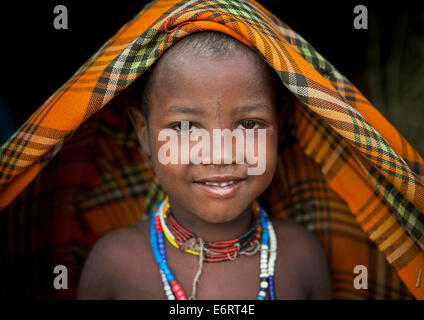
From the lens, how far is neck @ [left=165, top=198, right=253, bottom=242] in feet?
4.75

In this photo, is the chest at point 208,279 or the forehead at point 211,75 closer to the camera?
the forehead at point 211,75

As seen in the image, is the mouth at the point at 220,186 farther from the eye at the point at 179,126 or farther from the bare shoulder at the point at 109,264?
the bare shoulder at the point at 109,264

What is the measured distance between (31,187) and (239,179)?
82 cm

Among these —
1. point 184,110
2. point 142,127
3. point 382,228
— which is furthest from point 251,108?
point 382,228

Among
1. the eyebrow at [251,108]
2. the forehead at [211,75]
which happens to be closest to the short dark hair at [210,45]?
the forehead at [211,75]

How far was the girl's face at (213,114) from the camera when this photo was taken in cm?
118

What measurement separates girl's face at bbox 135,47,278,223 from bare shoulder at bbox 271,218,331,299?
1.08 ft

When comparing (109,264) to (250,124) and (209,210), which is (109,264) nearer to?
(209,210)

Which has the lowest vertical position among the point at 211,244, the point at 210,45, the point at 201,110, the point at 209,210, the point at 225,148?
the point at 211,244

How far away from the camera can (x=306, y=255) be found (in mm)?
1550

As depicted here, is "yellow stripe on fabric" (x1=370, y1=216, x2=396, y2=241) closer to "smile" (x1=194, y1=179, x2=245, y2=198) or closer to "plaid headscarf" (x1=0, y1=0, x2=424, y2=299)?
"plaid headscarf" (x1=0, y1=0, x2=424, y2=299)

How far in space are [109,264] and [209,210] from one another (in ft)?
1.47

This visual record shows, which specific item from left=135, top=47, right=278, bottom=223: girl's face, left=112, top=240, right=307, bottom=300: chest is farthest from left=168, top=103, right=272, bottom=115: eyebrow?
left=112, top=240, right=307, bottom=300: chest
